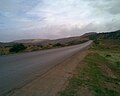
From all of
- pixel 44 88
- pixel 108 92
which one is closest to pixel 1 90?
pixel 44 88

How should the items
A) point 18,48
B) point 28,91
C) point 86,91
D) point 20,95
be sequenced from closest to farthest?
point 20,95
point 28,91
point 86,91
point 18,48

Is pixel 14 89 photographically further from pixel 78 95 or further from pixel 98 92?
pixel 98 92

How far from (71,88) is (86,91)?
2.12ft

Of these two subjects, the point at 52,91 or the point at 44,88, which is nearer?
the point at 52,91

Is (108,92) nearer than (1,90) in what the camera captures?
No

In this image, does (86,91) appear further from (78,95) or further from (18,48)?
(18,48)

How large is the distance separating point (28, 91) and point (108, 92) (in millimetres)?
3369

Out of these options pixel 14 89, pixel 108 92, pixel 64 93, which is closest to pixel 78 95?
pixel 64 93

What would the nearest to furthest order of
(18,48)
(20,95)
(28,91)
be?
(20,95) → (28,91) → (18,48)

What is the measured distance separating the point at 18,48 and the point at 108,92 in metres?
50.0

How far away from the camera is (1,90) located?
9.12 m

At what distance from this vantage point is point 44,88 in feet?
32.1

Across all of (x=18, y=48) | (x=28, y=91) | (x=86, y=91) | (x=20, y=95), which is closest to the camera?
(x=20, y=95)

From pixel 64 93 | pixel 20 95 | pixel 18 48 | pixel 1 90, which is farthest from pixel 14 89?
pixel 18 48
